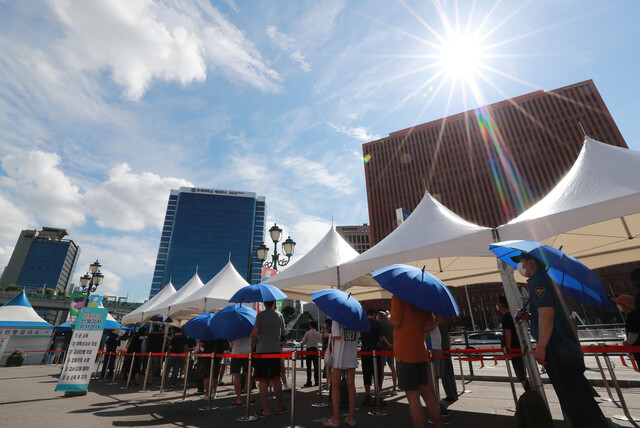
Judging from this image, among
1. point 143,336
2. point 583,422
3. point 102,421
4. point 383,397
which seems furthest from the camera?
point 143,336

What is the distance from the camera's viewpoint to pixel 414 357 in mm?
3549

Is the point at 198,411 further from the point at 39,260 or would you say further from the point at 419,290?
the point at 39,260

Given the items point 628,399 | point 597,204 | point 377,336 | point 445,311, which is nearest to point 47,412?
point 377,336

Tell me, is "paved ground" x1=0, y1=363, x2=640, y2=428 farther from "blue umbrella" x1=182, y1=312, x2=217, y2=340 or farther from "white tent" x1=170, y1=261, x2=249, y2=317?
"white tent" x1=170, y1=261, x2=249, y2=317

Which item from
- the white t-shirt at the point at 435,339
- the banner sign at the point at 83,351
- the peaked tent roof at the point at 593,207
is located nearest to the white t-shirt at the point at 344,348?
the white t-shirt at the point at 435,339

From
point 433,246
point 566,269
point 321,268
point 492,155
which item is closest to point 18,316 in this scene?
point 321,268

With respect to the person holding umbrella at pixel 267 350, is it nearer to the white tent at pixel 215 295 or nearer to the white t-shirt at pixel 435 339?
the white t-shirt at pixel 435 339

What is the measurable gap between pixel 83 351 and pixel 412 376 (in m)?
9.40

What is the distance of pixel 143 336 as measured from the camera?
11258mm

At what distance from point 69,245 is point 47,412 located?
719ft

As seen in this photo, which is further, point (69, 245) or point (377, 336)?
point (69, 245)

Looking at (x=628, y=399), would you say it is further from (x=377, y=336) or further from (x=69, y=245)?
(x=69, y=245)

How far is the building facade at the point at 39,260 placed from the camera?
527 feet

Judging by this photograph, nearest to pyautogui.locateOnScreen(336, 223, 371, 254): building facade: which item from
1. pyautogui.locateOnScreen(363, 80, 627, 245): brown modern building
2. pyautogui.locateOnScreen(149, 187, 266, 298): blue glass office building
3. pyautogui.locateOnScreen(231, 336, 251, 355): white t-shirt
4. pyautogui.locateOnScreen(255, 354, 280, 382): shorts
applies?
pyautogui.locateOnScreen(363, 80, 627, 245): brown modern building
